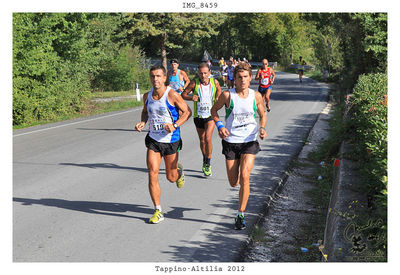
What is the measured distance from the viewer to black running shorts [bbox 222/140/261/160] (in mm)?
5953

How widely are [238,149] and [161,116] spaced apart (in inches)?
42.7

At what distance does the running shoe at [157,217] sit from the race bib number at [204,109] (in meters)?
2.76

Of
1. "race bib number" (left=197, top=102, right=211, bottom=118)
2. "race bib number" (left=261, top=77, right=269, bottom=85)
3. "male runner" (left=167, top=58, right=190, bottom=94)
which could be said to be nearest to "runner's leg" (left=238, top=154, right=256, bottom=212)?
"race bib number" (left=197, top=102, right=211, bottom=118)

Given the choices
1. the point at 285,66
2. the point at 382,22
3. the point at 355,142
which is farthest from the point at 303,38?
the point at 355,142

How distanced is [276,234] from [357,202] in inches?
40.4

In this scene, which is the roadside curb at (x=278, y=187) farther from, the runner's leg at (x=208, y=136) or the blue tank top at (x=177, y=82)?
the blue tank top at (x=177, y=82)

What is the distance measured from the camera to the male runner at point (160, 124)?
613 cm

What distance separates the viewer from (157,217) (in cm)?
613

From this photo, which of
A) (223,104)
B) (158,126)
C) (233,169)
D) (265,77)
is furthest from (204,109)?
(265,77)

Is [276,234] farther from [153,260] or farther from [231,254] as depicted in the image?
[153,260]

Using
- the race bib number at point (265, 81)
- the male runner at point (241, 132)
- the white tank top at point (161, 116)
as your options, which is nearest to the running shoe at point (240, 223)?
the male runner at point (241, 132)

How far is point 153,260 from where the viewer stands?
4945 millimetres

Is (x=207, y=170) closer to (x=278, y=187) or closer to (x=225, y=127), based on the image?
(x=278, y=187)

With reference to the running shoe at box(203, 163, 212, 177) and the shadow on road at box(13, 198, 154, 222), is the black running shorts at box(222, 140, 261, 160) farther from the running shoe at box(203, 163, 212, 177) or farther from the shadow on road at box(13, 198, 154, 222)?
the running shoe at box(203, 163, 212, 177)
